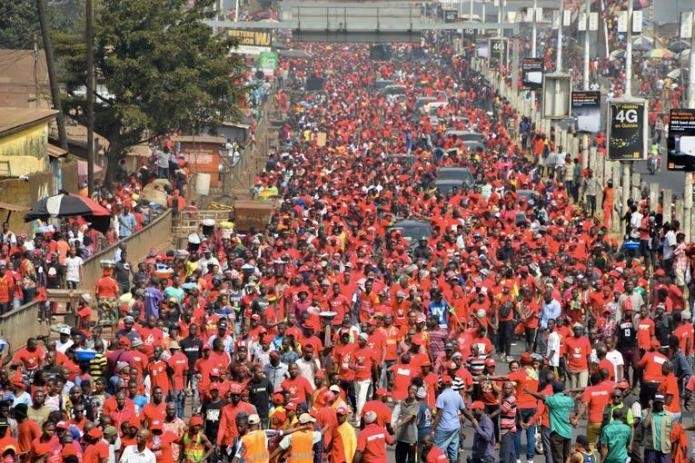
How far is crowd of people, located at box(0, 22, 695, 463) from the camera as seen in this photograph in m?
21.1

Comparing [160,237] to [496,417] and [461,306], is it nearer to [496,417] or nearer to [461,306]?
[461,306]

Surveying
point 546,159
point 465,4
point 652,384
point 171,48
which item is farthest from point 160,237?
point 465,4

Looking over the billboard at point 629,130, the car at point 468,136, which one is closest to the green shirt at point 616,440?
the billboard at point 629,130

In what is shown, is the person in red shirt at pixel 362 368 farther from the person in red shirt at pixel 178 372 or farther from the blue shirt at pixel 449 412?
the blue shirt at pixel 449 412

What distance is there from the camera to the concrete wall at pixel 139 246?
3628 centimetres

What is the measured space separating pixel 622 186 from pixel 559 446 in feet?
83.6

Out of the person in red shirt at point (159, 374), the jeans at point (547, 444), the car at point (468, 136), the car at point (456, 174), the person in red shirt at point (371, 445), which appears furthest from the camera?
the car at point (468, 136)

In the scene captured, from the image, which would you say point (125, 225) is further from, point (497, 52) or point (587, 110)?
point (497, 52)

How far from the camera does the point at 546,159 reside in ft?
188

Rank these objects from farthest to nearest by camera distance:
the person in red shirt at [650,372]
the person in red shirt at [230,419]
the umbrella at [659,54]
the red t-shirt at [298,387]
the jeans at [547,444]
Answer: the umbrella at [659,54] → the person in red shirt at [650,372] → the jeans at [547,444] → the red t-shirt at [298,387] → the person in red shirt at [230,419]

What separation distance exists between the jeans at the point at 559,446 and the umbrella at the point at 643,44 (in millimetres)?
89999

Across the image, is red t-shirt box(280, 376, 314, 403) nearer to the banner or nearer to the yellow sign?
the banner

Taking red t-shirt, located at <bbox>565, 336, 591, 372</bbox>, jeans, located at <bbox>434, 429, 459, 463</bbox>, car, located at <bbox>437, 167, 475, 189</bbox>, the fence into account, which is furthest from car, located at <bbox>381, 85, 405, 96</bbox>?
jeans, located at <bbox>434, 429, 459, 463</bbox>

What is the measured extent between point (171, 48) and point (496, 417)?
3339cm
